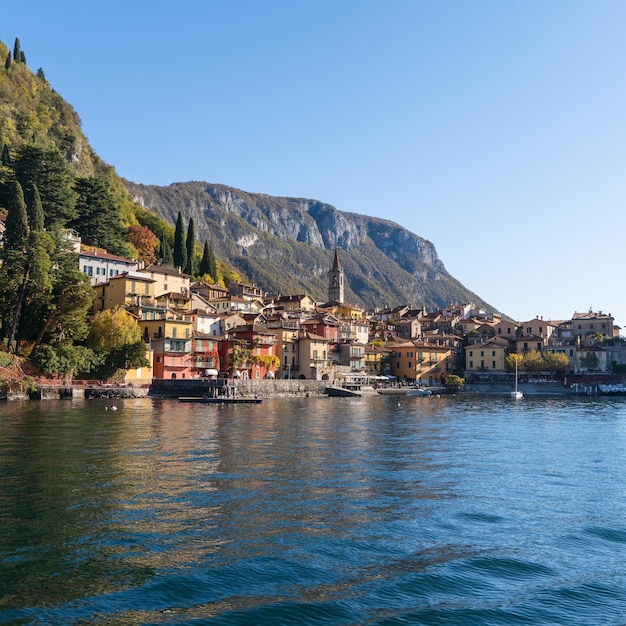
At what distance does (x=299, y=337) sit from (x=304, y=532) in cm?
7942

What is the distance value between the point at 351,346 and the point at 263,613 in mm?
93590

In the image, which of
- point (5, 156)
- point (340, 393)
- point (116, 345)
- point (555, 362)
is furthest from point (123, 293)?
point (555, 362)

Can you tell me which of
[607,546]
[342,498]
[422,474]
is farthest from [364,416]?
[607,546]

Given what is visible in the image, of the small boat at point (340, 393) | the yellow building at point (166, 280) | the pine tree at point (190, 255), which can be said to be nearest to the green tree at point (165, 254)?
the pine tree at point (190, 255)

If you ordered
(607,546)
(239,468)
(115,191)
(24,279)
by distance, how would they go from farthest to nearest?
(115,191), (24,279), (239,468), (607,546)

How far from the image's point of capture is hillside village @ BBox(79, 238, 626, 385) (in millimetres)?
78688

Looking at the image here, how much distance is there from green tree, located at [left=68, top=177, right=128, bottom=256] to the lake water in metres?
65.6

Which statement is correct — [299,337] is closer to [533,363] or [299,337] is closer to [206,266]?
[206,266]

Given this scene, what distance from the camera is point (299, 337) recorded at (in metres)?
95.8

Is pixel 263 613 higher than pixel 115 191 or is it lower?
lower

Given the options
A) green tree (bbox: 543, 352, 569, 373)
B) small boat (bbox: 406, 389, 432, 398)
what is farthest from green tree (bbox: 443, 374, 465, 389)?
green tree (bbox: 543, 352, 569, 373)

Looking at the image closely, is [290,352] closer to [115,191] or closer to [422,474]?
[115,191]

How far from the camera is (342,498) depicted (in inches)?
803

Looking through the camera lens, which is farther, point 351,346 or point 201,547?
point 351,346
